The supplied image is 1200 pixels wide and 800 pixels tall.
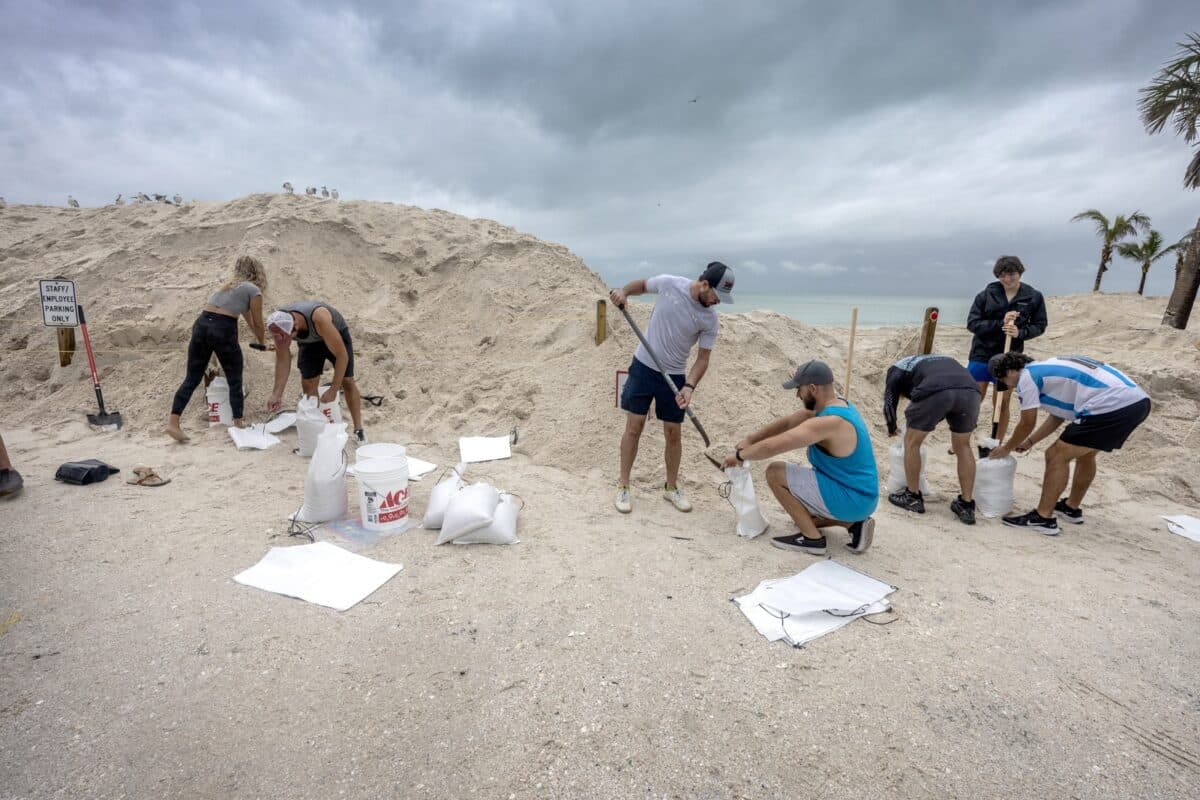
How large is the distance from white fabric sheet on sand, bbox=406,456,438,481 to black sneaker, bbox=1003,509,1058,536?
14.5 ft

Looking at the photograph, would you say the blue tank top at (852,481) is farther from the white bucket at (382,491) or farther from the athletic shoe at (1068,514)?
the white bucket at (382,491)

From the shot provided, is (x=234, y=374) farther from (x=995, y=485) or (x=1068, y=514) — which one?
(x=1068, y=514)

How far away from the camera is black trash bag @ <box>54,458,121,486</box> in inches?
146

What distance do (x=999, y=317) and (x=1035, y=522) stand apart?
185cm

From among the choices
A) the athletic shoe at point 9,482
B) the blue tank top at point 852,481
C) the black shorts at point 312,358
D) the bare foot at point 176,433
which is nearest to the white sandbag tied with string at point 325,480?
the black shorts at point 312,358

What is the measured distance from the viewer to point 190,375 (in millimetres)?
4742

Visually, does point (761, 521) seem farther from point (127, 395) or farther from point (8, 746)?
point (127, 395)

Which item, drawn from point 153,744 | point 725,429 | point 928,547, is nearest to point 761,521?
point 928,547

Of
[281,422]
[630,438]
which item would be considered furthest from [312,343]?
[630,438]

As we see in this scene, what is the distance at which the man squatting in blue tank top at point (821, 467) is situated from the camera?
2855 millimetres

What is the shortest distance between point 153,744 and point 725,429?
13.4 ft

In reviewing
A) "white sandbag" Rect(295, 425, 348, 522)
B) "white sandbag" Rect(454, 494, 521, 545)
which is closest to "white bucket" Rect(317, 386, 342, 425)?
"white sandbag" Rect(295, 425, 348, 522)

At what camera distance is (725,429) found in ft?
15.6

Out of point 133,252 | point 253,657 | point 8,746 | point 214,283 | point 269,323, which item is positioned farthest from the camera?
point 133,252
